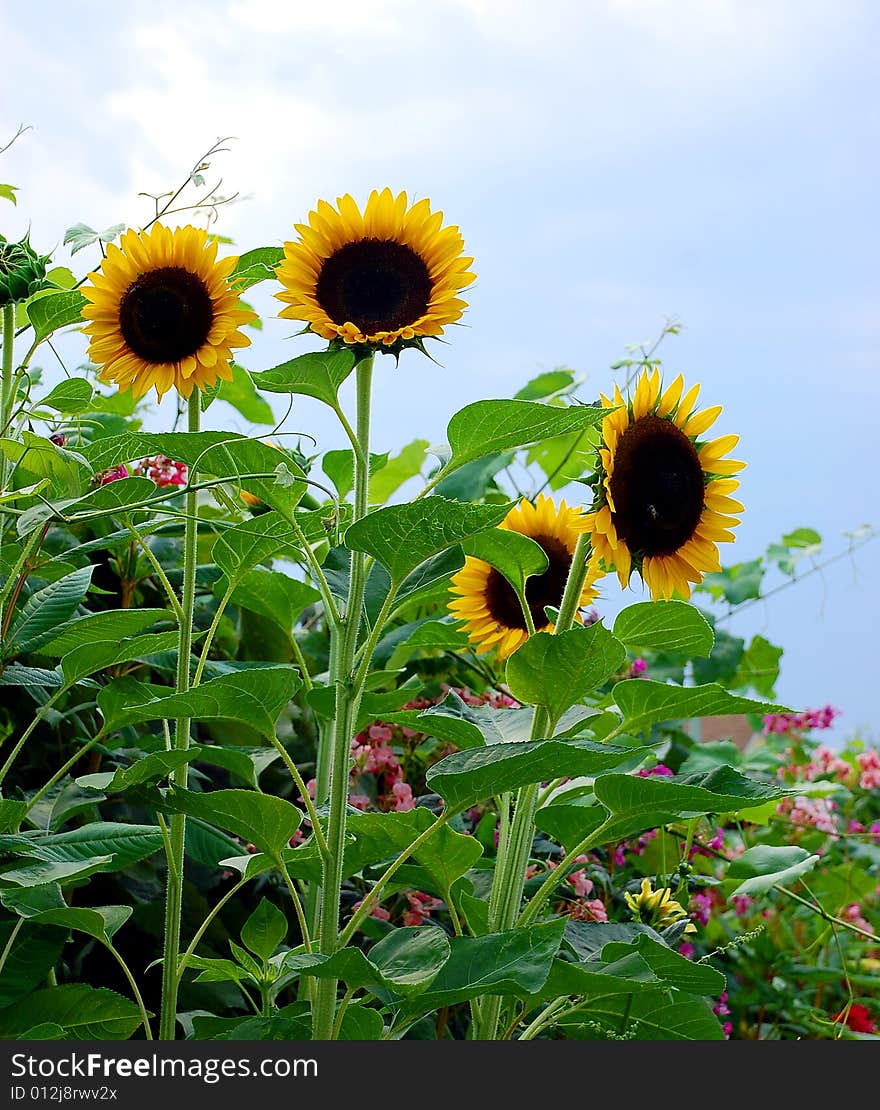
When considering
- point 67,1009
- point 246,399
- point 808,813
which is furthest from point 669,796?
point 808,813

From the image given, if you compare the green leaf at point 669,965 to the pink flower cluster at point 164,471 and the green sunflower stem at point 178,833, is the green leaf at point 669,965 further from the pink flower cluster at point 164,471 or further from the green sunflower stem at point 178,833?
the pink flower cluster at point 164,471

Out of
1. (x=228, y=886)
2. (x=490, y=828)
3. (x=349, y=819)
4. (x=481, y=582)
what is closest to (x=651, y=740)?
(x=490, y=828)

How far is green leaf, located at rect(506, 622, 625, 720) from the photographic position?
65cm

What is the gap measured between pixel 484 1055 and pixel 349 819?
6.2 inches

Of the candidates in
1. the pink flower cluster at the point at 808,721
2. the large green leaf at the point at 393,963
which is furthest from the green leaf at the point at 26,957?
the pink flower cluster at the point at 808,721

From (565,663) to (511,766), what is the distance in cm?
8

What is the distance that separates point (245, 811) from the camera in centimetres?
67

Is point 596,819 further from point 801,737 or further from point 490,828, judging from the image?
point 801,737

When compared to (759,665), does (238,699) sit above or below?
below

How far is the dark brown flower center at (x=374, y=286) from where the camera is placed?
68 centimetres

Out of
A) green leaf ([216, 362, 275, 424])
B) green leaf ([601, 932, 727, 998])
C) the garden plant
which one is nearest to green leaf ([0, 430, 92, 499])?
the garden plant

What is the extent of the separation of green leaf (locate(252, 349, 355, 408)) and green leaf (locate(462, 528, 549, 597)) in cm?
13

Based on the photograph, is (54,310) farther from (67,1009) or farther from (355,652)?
(67,1009)

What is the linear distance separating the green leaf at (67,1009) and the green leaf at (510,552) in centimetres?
38
